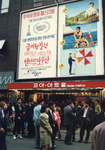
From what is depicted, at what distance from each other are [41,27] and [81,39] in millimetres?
3732

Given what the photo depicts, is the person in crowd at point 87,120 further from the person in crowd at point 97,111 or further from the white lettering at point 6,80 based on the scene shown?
the white lettering at point 6,80

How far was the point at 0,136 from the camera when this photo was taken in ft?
18.0

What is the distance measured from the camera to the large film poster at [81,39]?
13.1m

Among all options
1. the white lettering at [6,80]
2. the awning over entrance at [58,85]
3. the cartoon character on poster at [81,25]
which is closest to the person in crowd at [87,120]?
the awning over entrance at [58,85]

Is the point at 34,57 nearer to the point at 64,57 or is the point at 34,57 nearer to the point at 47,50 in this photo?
the point at 47,50

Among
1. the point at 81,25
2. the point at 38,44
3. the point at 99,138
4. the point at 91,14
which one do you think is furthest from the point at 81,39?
the point at 99,138

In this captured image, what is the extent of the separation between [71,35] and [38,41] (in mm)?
2831

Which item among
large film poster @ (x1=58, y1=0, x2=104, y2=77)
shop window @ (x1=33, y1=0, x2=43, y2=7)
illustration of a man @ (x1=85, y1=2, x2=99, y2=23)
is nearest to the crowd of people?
large film poster @ (x1=58, y1=0, x2=104, y2=77)

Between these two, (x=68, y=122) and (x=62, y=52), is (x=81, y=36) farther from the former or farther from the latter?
(x=68, y=122)

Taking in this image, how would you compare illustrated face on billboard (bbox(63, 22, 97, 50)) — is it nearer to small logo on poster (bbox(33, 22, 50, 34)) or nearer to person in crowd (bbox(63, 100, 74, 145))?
small logo on poster (bbox(33, 22, 50, 34))

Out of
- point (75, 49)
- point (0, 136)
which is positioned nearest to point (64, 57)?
point (75, 49)

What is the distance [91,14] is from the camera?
13.7 meters

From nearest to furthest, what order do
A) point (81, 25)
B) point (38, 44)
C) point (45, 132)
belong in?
1. point (45, 132)
2. point (81, 25)
3. point (38, 44)

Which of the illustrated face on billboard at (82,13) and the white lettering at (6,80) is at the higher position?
the illustrated face on billboard at (82,13)
